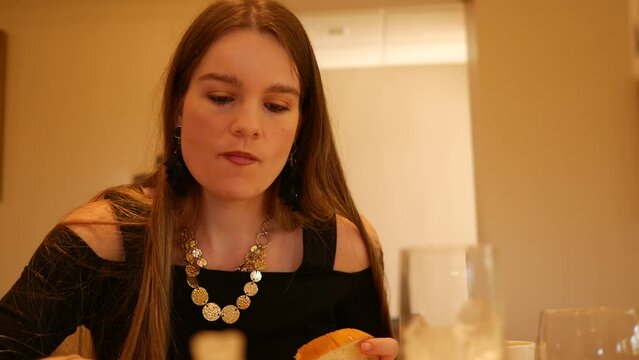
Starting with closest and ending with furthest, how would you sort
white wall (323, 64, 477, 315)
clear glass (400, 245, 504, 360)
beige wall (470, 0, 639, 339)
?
1. clear glass (400, 245, 504, 360)
2. beige wall (470, 0, 639, 339)
3. white wall (323, 64, 477, 315)

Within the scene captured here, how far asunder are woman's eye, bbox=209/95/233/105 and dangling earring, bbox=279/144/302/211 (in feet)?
0.79

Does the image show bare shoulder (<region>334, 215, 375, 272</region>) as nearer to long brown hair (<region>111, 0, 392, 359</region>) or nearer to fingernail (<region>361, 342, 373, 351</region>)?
long brown hair (<region>111, 0, 392, 359</region>)

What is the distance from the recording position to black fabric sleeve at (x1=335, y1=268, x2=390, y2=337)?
1.17 metres

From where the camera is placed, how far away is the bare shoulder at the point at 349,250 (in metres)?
1.20

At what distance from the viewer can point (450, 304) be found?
0.39m

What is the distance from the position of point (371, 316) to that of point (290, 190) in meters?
0.29

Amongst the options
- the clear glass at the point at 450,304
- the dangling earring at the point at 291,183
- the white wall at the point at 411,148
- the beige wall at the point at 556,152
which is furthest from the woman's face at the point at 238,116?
the white wall at the point at 411,148

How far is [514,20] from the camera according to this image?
3137mm

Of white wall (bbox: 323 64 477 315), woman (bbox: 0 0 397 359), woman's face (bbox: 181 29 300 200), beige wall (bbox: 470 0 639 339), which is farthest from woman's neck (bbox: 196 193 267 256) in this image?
white wall (bbox: 323 64 477 315)

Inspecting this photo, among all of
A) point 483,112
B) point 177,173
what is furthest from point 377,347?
point 483,112

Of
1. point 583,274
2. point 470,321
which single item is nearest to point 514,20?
point 583,274

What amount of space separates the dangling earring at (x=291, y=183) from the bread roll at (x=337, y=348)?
0.49 metres

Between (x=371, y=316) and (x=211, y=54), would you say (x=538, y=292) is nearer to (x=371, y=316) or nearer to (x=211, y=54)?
(x=371, y=316)

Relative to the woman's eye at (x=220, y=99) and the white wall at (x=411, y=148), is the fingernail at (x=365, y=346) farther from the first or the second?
the white wall at (x=411, y=148)
